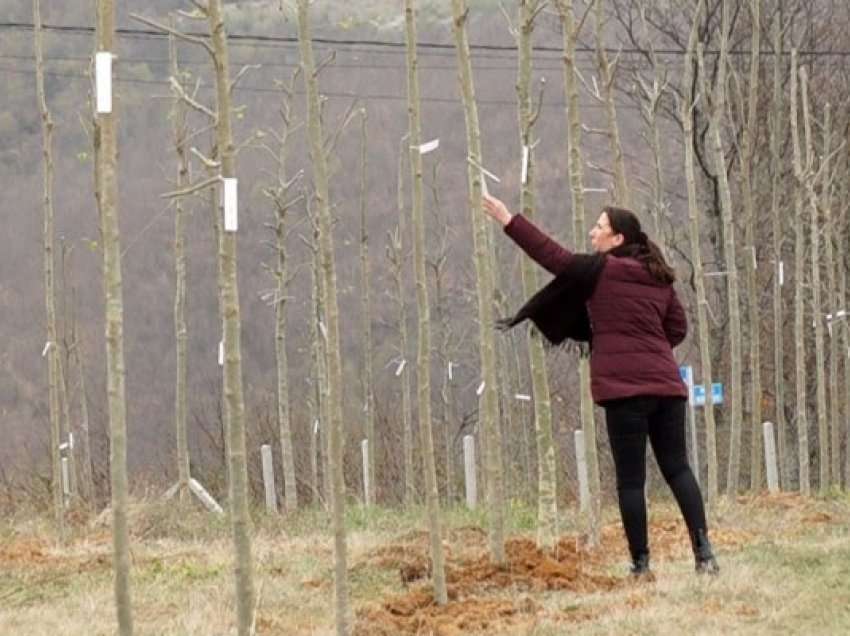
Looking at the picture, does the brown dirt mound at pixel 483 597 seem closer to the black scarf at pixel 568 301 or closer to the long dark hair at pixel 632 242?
the black scarf at pixel 568 301

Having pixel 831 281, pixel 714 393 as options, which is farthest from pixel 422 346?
pixel 831 281

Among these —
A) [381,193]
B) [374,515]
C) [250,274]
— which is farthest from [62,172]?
[374,515]

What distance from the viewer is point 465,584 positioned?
7977 mm

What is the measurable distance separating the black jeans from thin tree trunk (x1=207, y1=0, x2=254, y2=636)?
2.18 meters

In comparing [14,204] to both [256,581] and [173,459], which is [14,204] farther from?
[256,581]

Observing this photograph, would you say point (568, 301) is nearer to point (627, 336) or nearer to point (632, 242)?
point (627, 336)

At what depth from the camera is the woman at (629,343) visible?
748 cm

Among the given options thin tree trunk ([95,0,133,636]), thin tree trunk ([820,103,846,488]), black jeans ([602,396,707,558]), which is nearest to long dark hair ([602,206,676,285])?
black jeans ([602,396,707,558])

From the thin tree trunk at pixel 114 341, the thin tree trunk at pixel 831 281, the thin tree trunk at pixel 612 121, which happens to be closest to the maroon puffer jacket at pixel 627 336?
the thin tree trunk at pixel 114 341

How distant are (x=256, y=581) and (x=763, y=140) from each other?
16310 millimetres

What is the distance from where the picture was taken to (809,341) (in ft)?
86.6

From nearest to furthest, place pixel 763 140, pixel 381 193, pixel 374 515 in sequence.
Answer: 1. pixel 374 515
2. pixel 763 140
3. pixel 381 193

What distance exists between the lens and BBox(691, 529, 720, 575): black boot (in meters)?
7.68

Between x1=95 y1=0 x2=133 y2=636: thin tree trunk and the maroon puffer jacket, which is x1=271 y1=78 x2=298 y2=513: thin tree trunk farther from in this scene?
x1=95 y1=0 x2=133 y2=636: thin tree trunk
